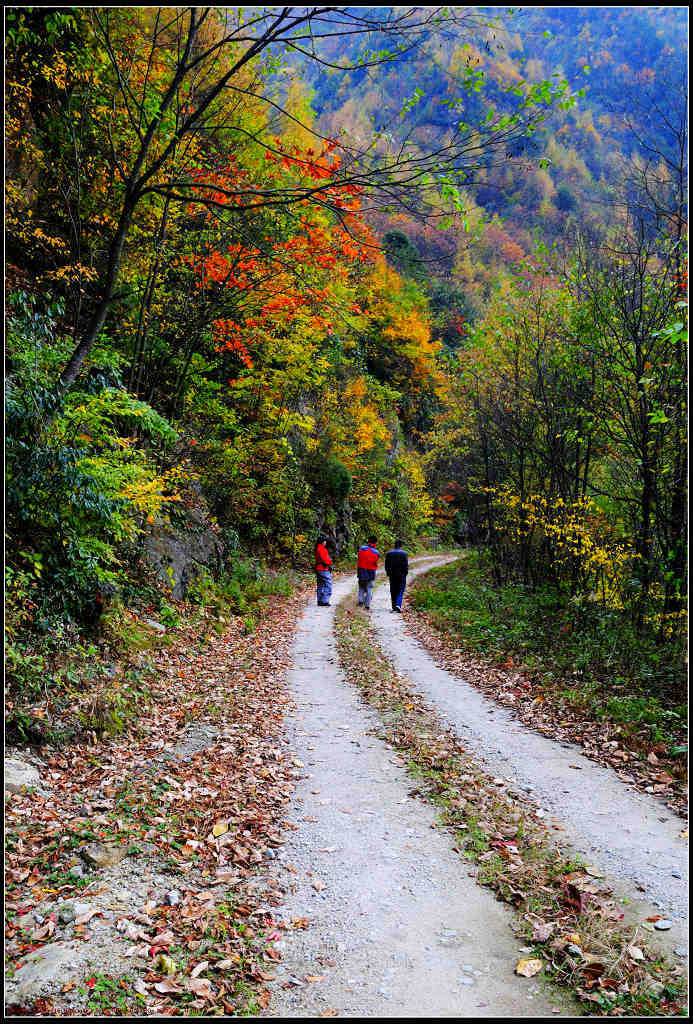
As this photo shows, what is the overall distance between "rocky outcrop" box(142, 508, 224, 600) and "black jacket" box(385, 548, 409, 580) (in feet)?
16.7

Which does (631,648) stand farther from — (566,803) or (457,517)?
(457,517)

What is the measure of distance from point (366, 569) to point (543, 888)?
12904mm

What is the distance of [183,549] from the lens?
12.9 meters

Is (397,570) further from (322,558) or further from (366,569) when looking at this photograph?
(322,558)

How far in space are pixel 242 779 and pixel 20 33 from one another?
11905 millimetres

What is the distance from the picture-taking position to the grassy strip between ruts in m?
3.18

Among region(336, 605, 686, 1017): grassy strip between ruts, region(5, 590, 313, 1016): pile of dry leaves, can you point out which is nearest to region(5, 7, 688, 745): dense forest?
region(5, 590, 313, 1016): pile of dry leaves

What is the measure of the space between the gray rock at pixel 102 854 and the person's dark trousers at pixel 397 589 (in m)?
12.7

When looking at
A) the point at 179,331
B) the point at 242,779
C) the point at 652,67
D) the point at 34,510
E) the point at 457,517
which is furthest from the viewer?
the point at 457,517

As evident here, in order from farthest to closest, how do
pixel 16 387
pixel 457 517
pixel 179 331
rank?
pixel 457 517
pixel 179 331
pixel 16 387

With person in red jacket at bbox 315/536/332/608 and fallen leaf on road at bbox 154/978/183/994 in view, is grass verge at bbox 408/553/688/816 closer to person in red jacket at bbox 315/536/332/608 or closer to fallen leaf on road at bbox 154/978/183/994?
person in red jacket at bbox 315/536/332/608

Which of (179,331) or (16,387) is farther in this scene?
(179,331)

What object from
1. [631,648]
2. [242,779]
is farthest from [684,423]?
[242,779]

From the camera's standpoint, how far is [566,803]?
550 cm
